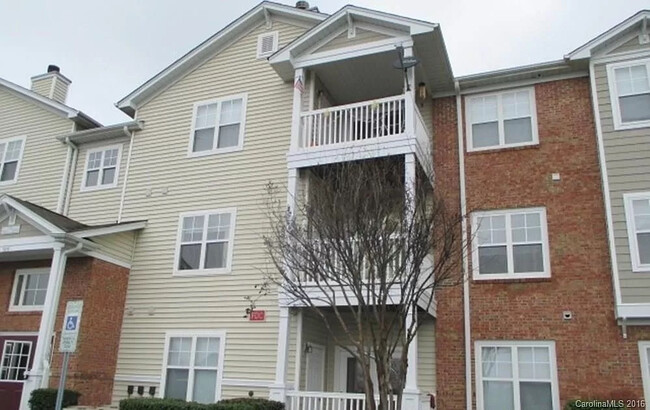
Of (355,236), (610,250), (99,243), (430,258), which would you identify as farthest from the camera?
(99,243)

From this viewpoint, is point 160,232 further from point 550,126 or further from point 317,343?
point 550,126

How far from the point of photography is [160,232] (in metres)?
16.2

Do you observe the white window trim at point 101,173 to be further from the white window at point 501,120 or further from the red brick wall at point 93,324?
the white window at point 501,120

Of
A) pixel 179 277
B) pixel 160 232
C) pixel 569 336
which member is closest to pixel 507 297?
pixel 569 336

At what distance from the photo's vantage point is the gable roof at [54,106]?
19.0 metres

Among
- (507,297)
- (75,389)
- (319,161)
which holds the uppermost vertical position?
(319,161)

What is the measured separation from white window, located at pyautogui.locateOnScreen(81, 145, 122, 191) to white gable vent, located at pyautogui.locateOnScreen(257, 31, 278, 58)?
533 cm

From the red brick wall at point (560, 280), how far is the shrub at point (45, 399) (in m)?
8.50

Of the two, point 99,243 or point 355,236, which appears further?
point 99,243

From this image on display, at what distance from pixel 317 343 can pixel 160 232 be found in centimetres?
542

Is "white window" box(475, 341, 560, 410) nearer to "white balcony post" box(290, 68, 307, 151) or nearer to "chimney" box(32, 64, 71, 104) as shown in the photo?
"white balcony post" box(290, 68, 307, 151)

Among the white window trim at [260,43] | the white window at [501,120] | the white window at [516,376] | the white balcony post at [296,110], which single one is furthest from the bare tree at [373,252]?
the white window trim at [260,43]

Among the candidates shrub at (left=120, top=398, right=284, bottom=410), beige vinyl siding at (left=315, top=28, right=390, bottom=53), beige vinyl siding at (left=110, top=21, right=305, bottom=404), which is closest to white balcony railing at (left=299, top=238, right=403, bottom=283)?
shrub at (left=120, top=398, right=284, bottom=410)

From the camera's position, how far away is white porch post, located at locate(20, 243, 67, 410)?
13807 mm
